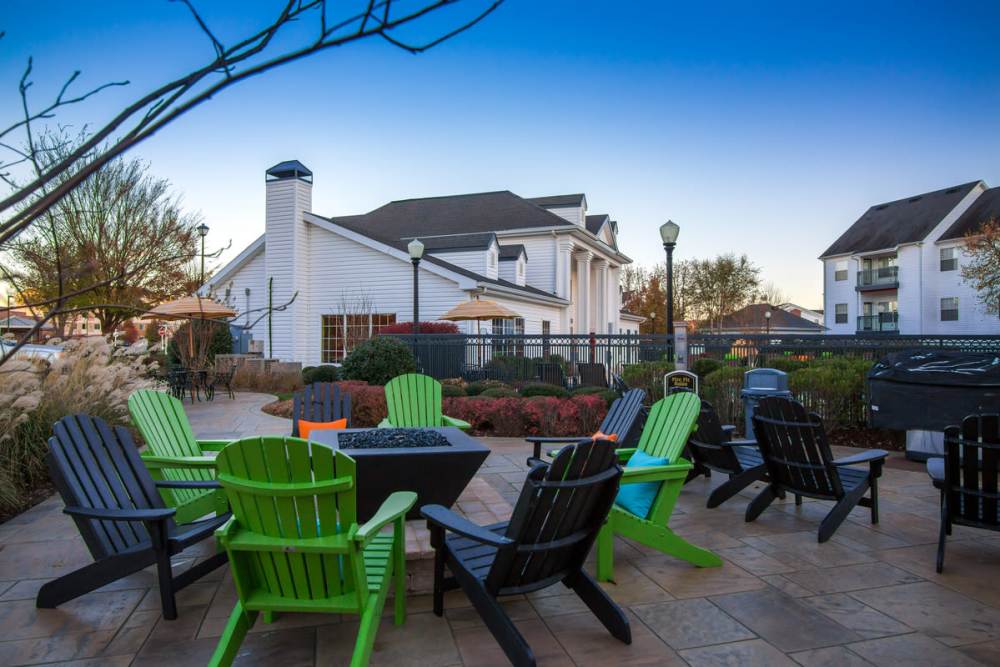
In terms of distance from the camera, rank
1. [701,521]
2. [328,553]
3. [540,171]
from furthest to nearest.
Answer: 1. [540,171]
2. [701,521]
3. [328,553]

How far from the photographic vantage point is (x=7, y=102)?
1327mm

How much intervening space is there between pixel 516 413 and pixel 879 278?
35.4 m

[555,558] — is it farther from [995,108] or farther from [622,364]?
[995,108]

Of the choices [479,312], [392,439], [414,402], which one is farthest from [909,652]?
[479,312]

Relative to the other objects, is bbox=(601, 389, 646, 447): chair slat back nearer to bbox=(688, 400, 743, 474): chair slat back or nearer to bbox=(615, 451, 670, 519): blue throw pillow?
bbox=(688, 400, 743, 474): chair slat back

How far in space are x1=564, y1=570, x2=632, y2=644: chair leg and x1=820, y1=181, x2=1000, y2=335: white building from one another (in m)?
34.9

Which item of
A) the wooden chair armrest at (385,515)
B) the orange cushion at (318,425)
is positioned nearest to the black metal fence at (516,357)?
the orange cushion at (318,425)

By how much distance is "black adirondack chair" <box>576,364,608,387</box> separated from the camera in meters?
13.7

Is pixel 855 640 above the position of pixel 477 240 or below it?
below

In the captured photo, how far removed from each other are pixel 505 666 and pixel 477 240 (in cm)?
1938

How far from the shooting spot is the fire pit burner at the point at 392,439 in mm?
4414

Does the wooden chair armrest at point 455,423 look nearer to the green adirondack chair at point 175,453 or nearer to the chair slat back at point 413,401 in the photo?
the chair slat back at point 413,401

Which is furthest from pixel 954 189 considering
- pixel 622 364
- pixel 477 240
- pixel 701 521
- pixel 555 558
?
pixel 555 558

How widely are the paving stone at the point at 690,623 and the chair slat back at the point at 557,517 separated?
0.55 metres
